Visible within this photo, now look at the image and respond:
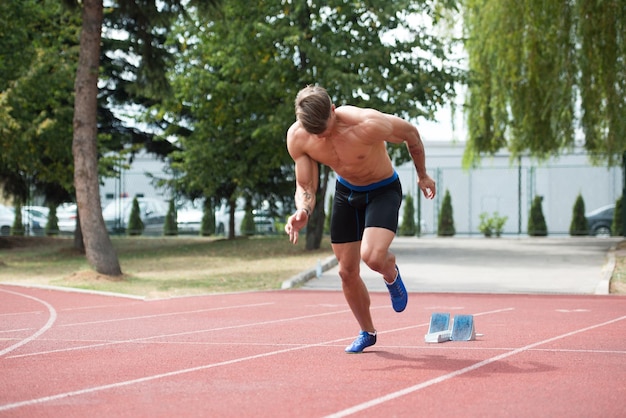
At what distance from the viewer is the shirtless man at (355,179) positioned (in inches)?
287

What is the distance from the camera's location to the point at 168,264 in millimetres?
24719

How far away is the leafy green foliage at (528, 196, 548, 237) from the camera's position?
37.2m

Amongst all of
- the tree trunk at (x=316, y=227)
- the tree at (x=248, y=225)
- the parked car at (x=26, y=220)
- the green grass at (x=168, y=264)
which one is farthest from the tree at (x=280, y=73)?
the parked car at (x=26, y=220)

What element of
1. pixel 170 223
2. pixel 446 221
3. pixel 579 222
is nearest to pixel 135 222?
pixel 170 223

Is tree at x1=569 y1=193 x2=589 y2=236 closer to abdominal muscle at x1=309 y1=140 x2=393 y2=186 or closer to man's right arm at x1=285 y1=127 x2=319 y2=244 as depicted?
abdominal muscle at x1=309 y1=140 x2=393 y2=186

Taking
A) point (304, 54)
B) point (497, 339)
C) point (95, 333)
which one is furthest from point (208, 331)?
point (304, 54)

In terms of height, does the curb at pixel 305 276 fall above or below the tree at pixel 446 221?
below

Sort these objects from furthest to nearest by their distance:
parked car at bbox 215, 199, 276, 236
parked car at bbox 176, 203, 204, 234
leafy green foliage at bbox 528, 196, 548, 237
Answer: parked car at bbox 176, 203, 204, 234 → parked car at bbox 215, 199, 276, 236 → leafy green foliage at bbox 528, 196, 548, 237

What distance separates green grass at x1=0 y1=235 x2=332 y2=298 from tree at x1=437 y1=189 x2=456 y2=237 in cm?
862

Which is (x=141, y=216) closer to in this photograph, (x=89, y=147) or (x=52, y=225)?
(x=52, y=225)

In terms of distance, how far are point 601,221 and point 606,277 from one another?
20553mm

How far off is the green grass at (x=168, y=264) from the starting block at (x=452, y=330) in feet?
27.1

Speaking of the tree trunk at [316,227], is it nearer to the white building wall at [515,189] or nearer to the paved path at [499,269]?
the paved path at [499,269]

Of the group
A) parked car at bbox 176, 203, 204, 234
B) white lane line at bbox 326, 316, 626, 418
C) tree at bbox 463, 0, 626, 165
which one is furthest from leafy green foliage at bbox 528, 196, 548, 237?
white lane line at bbox 326, 316, 626, 418
